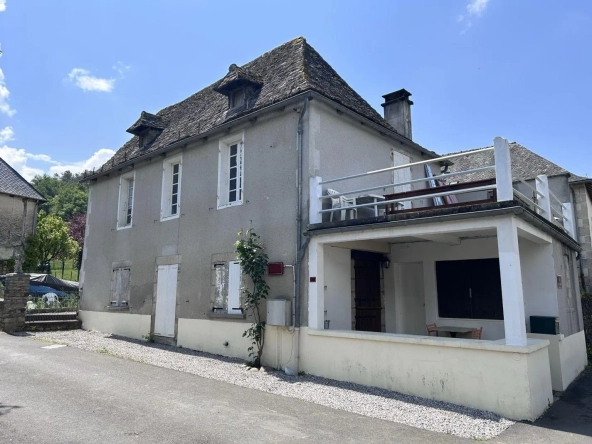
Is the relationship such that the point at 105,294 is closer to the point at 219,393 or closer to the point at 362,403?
the point at 219,393

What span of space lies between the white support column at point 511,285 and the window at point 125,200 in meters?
12.0

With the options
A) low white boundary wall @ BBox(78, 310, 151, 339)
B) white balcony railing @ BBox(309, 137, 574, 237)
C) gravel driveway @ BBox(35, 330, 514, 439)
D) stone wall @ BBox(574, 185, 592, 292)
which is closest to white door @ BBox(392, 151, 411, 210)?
white balcony railing @ BBox(309, 137, 574, 237)

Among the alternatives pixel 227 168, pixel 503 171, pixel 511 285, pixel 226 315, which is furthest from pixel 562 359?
pixel 227 168

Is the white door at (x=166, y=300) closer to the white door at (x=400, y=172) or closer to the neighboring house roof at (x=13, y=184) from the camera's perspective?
the white door at (x=400, y=172)

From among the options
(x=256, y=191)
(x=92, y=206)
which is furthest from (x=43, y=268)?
(x=256, y=191)

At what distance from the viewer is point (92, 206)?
1612 cm

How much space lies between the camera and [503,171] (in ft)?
21.2

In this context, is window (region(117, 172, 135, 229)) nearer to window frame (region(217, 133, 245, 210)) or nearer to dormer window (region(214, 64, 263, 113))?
window frame (region(217, 133, 245, 210))

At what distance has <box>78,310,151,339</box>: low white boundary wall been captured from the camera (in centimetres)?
1265

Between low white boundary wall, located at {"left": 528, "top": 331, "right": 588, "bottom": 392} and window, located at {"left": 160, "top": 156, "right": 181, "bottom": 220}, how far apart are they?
998cm

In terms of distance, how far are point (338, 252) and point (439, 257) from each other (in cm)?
283

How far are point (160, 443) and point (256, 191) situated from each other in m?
6.32

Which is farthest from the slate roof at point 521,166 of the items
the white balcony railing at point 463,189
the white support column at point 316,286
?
the white support column at point 316,286

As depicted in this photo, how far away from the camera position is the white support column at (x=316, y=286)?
27.2 feet
